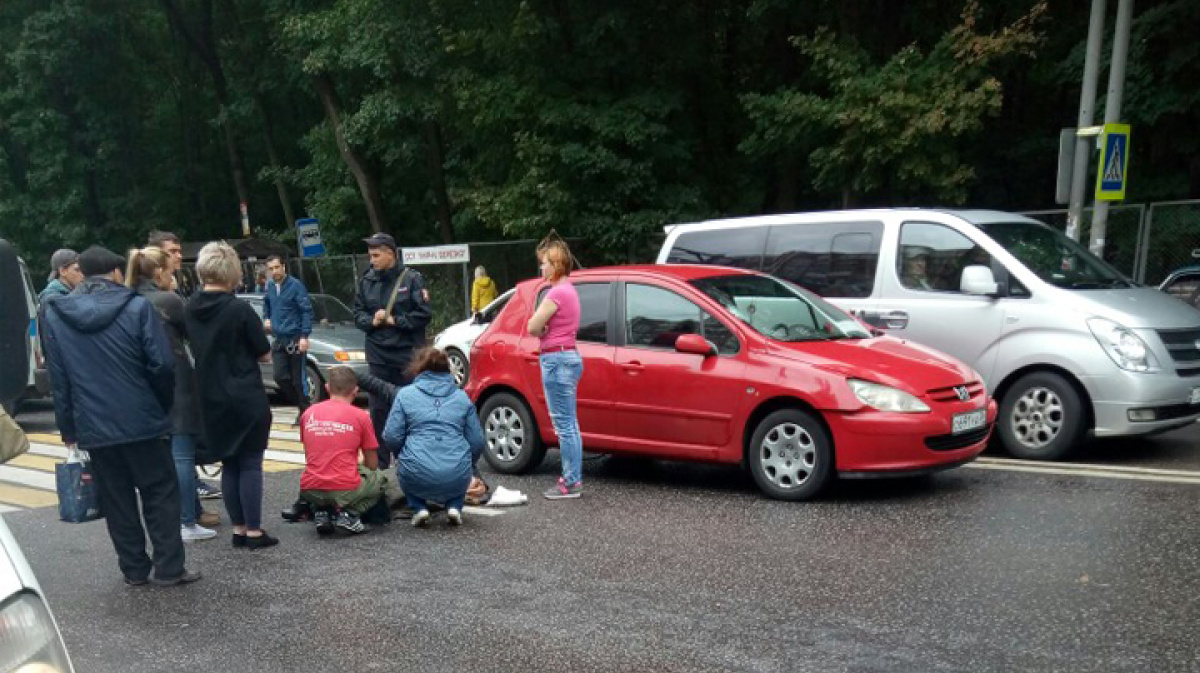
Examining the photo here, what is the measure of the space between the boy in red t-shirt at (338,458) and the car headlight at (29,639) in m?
4.44

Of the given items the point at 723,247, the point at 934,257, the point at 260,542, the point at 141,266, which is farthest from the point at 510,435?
the point at 934,257

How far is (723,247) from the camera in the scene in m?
10.3

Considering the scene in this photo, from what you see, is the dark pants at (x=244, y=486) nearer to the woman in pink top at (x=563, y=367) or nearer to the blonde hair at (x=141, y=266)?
the blonde hair at (x=141, y=266)

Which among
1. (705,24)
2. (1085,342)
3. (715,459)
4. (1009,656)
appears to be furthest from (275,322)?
(705,24)

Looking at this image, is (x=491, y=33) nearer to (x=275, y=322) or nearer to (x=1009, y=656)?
(x=275, y=322)

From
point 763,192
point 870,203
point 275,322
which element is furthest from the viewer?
point 763,192

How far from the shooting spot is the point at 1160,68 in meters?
17.3

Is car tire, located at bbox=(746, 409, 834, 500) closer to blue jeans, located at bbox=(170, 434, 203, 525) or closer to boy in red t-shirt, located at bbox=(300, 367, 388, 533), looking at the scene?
boy in red t-shirt, located at bbox=(300, 367, 388, 533)

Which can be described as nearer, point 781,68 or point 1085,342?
point 1085,342

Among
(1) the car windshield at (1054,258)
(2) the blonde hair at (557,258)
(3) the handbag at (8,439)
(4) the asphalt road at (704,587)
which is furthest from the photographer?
(1) the car windshield at (1054,258)

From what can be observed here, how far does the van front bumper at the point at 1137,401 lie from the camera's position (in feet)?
26.5

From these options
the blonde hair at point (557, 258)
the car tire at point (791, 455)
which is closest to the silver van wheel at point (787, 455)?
the car tire at point (791, 455)

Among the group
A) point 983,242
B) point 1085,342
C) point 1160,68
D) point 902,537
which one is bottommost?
point 902,537

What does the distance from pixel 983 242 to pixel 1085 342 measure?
4.06 ft
